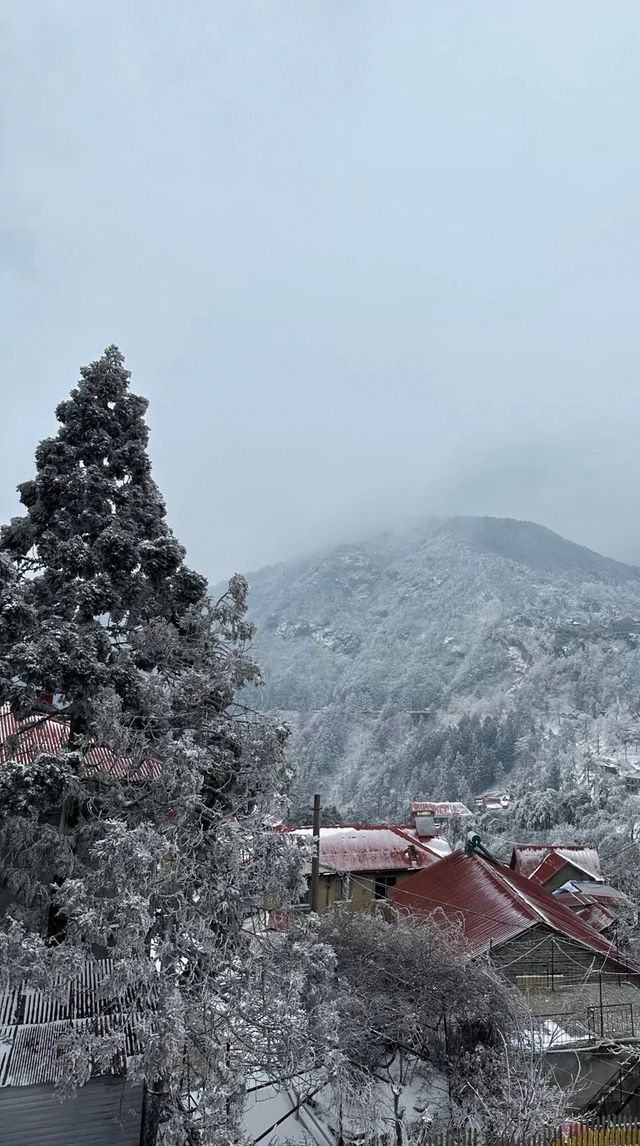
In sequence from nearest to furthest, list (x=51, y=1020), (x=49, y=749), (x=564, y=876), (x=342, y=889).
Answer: (x=51, y=1020), (x=49, y=749), (x=342, y=889), (x=564, y=876)

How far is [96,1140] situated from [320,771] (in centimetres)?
14640

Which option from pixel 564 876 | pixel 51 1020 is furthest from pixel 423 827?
pixel 51 1020

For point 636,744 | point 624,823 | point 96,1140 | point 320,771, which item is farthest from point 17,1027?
point 320,771

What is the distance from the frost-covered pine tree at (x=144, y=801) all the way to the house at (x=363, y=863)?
75.9 ft

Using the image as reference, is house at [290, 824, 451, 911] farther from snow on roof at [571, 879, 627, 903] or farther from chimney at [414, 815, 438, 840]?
snow on roof at [571, 879, 627, 903]

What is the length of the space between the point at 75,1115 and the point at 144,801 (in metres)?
5.20

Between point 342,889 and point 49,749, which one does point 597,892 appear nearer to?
point 342,889

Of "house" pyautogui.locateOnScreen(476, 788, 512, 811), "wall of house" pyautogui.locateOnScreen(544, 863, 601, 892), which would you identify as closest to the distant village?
"wall of house" pyautogui.locateOnScreen(544, 863, 601, 892)

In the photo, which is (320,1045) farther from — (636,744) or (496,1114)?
(636,744)

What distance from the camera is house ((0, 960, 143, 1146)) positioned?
11.0 meters

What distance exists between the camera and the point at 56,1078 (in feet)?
34.9

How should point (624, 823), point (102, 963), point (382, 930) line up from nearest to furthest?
point (102, 963)
point (382, 930)
point (624, 823)

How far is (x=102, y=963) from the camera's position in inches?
501

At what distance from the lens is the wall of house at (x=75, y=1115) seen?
11.4 meters
